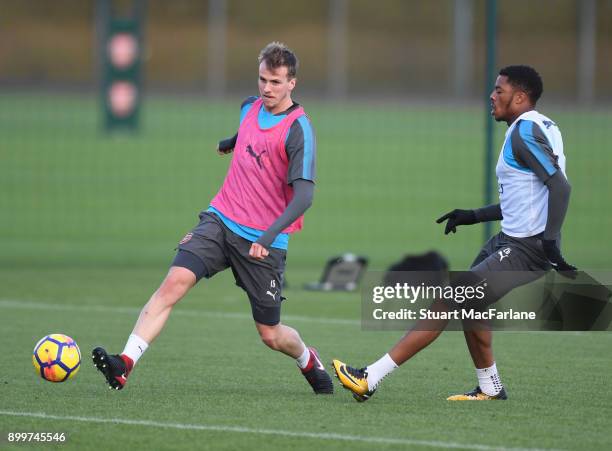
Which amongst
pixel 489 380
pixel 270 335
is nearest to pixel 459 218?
pixel 489 380

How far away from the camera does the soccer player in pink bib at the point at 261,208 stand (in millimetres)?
8297

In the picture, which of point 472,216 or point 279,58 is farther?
point 472,216

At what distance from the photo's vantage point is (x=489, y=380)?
334 inches

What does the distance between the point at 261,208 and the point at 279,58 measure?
3.30 feet

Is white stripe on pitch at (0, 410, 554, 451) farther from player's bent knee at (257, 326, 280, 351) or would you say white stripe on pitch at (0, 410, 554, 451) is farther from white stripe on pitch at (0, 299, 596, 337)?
white stripe on pitch at (0, 299, 596, 337)

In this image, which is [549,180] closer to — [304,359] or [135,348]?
[304,359]

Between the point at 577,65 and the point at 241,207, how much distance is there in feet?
152

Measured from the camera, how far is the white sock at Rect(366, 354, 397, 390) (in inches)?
326

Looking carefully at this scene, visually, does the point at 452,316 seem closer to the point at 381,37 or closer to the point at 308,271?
the point at 308,271

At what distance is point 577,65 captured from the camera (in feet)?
173

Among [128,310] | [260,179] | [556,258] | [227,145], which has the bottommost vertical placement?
[128,310]

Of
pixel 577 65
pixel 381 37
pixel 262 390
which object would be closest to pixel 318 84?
pixel 381 37

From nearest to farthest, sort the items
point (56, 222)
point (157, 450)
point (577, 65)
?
point (157, 450), point (56, 222), point (577, 65)

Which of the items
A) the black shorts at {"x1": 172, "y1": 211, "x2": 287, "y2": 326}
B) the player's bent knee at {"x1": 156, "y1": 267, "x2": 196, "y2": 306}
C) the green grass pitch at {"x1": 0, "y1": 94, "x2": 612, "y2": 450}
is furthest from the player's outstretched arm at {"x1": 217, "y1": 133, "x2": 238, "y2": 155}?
the green grass pitch at {"x1": 0, "y1": 94, "x2": 612, "y2": 450}
